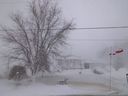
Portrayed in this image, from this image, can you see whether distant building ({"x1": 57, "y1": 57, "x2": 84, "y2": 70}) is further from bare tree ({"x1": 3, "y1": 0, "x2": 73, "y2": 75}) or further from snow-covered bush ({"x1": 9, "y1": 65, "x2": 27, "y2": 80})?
snow-covered bush ({"x1": 9, "y1": 65, "x2": 27, "y2": 80})

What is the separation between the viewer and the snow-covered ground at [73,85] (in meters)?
4.11

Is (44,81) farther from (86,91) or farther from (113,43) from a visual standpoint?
(113,43)

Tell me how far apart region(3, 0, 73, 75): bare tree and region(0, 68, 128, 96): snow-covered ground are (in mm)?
223

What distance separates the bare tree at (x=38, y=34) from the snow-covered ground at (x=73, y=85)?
22 centimetres

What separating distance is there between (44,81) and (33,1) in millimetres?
1272

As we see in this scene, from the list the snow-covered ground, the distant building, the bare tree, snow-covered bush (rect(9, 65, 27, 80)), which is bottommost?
the snow-covered ground

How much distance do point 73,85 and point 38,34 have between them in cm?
96

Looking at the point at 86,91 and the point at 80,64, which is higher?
the point at 80,64

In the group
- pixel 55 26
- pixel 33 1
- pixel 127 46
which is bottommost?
pixel 127 46

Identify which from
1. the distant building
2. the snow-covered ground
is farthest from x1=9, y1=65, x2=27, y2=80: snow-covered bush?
the distant building

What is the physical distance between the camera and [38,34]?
14.0 feet

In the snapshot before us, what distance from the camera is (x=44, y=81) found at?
4.20 meters

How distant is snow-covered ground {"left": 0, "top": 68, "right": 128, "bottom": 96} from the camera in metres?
4.11

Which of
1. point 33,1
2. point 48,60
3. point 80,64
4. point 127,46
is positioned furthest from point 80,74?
point 33,1
